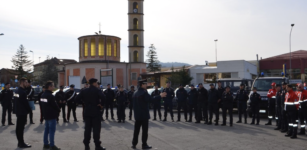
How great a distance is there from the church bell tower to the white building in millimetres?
11688

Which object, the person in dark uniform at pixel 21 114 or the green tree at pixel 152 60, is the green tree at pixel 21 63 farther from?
the person in dark uniform at pixel 21 114

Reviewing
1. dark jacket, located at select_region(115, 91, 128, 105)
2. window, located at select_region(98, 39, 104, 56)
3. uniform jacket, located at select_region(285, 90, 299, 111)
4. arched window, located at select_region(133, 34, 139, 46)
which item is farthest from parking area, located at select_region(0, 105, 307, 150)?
window, located at select_region(98, 39, 104, 56)

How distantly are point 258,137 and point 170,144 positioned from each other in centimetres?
324

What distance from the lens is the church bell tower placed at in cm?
5672

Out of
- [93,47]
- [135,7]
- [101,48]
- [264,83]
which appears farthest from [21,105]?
[93,47]

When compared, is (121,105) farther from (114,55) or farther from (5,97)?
(114,55)

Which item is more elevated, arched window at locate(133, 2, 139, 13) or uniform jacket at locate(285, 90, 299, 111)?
arched window at locate(133, 2, 139, 13)

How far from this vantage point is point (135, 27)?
5744cm

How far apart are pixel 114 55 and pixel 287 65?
30.6 meters

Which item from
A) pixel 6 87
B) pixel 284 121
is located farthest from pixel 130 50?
pixel 284 121

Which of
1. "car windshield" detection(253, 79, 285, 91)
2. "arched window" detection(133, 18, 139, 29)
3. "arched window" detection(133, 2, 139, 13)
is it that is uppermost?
"arched window" detection(133, 2, 139, 13)

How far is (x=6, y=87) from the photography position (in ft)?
49.0

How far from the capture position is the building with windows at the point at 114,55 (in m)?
57.1

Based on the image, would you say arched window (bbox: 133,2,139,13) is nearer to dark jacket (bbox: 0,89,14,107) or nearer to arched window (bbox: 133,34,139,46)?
arched window (bbox: 133,34,139,46)
